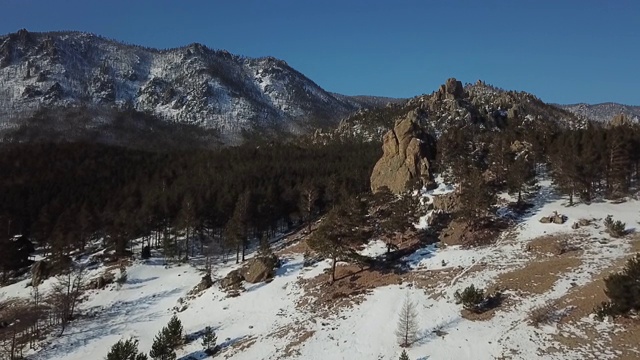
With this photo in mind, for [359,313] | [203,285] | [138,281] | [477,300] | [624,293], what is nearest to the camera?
[624,293]

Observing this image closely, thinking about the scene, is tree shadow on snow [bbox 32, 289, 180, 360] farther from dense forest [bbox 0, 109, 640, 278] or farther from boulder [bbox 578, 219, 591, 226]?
boulder [bbox 578, 219, 591, 226]

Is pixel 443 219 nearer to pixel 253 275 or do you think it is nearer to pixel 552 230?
pixel 552 230

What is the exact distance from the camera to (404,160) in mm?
78188

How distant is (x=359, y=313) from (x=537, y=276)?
17.4 metres

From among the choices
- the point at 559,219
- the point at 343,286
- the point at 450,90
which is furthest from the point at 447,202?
the point at 450,90

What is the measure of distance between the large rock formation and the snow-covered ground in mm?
18876

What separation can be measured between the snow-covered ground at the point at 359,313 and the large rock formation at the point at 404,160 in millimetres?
18876

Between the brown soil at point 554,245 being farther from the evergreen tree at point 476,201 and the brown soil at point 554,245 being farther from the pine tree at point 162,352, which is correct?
the pine tree at point 162,352

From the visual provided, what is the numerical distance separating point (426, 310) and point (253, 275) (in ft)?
77.3

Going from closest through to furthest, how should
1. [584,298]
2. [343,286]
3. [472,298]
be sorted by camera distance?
[584,298], [472,298], [343,286]

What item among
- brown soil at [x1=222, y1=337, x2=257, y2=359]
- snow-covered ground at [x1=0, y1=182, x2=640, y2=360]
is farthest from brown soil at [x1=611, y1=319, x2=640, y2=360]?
brown soil at [x1=222, y1=337, x2=257, y2=359]

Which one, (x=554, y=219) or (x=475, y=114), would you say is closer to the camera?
(x=554, y=219)

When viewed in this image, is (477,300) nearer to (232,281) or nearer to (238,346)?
(238,346)

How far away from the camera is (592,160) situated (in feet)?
200
